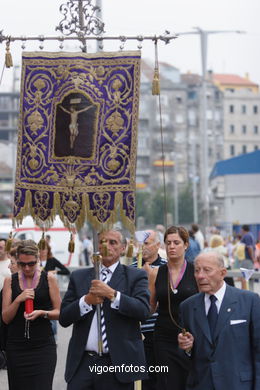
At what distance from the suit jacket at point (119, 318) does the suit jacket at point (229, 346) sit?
60cm

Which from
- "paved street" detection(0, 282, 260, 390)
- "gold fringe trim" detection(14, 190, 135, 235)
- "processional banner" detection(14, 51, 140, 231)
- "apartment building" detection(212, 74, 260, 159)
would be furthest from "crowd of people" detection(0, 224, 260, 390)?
"apartment building" detection(212, 74, 260, 159)

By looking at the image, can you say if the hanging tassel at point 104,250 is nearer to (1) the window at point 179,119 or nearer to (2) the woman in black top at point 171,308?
(2) the woman in black top at point 171,308

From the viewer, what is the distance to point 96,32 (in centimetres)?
912

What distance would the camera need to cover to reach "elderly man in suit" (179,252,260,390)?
721 centimetres

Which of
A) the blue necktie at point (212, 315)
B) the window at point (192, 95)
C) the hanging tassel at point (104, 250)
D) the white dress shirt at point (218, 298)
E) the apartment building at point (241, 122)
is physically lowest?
the blue necktie at point (212, 315)

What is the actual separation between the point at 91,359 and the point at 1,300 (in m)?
1.62

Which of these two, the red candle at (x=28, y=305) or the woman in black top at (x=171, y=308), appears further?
the woman in black top at (x=171, y=308)

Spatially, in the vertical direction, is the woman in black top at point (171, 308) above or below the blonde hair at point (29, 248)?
below

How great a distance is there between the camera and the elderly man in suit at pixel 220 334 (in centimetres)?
721

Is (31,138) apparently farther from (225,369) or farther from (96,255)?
(225,369)

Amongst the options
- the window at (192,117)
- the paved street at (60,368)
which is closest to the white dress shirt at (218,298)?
the paved street at (60,368)

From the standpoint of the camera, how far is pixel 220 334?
23.8 feet

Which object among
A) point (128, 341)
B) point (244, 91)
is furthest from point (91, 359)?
point (244, 91)

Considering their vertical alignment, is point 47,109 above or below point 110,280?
above
